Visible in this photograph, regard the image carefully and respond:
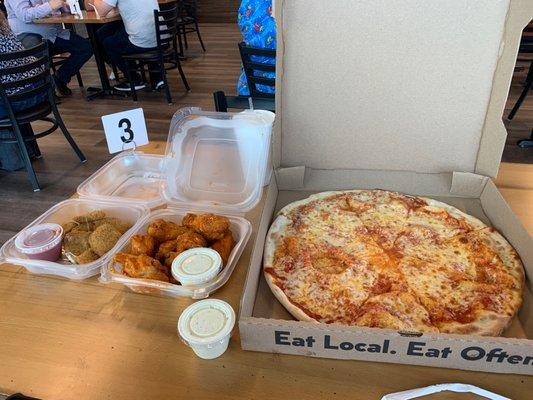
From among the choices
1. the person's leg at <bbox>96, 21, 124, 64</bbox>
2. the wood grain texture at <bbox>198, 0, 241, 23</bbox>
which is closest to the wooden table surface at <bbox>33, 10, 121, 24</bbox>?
the person's leg at <bbox>96, 21, 124, 64</bbox>

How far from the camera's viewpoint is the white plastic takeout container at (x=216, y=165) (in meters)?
1.30

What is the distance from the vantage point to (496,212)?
1.21 metres

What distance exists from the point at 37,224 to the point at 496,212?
Result: 1386mm

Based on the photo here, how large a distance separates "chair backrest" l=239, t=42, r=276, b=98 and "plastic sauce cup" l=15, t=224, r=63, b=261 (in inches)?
71.5

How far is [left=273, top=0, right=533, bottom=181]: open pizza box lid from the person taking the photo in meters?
1.18

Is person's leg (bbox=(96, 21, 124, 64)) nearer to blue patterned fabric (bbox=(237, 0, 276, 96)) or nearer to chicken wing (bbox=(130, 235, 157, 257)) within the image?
blue patterned fabric (bbox=(237, 0, 276, 96))

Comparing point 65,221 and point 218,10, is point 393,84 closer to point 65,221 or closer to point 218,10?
point 65,221

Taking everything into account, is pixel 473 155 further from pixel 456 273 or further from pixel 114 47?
pixel 114 47

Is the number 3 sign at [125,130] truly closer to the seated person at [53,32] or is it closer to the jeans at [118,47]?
the seated person at [53,32]

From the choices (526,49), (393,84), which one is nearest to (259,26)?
(393,84)

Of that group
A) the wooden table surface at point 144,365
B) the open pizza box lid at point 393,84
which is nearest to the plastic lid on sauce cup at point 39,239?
the wooden table surface at point 144,365

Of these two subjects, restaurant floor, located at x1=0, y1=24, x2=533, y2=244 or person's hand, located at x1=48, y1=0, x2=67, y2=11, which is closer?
restaurant floor, located at x1=0, y1=24, x2=533, y2=244

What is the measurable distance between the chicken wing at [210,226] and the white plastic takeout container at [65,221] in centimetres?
20

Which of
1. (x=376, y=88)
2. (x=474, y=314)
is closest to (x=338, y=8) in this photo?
(x=376, y=88)
